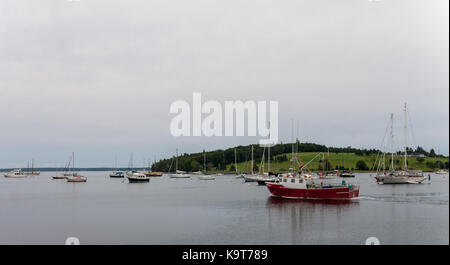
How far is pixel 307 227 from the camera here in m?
42.3

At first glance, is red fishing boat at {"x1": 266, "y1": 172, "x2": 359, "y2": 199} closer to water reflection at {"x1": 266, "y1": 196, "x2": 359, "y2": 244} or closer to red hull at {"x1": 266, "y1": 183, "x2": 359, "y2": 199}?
red hull at {"x1": 266, "y1": 183, "x2": 359, "y2": 199}

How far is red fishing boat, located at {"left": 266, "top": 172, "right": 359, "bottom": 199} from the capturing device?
219 feet

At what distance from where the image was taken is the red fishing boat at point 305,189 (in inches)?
2630

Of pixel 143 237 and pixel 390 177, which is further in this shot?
pixel 390 177

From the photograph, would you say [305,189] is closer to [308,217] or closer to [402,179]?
[308,217]

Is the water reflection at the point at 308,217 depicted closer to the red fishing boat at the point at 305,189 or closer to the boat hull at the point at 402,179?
the red fishing boat at the point at 305,189

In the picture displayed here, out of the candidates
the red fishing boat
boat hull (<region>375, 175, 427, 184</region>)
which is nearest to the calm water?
the red fishing boat

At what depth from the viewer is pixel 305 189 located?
67.8 meters

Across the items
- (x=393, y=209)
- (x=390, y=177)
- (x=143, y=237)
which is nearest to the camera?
(x=143, y=237)

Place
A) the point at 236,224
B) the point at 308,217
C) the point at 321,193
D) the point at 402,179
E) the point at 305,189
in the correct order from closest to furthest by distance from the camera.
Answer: the point at 236,224
the point at 308,217
the point at 321,193
the point at 305,189
the point at 402,179

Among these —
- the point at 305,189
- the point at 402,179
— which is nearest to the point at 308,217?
the point at 305,189
